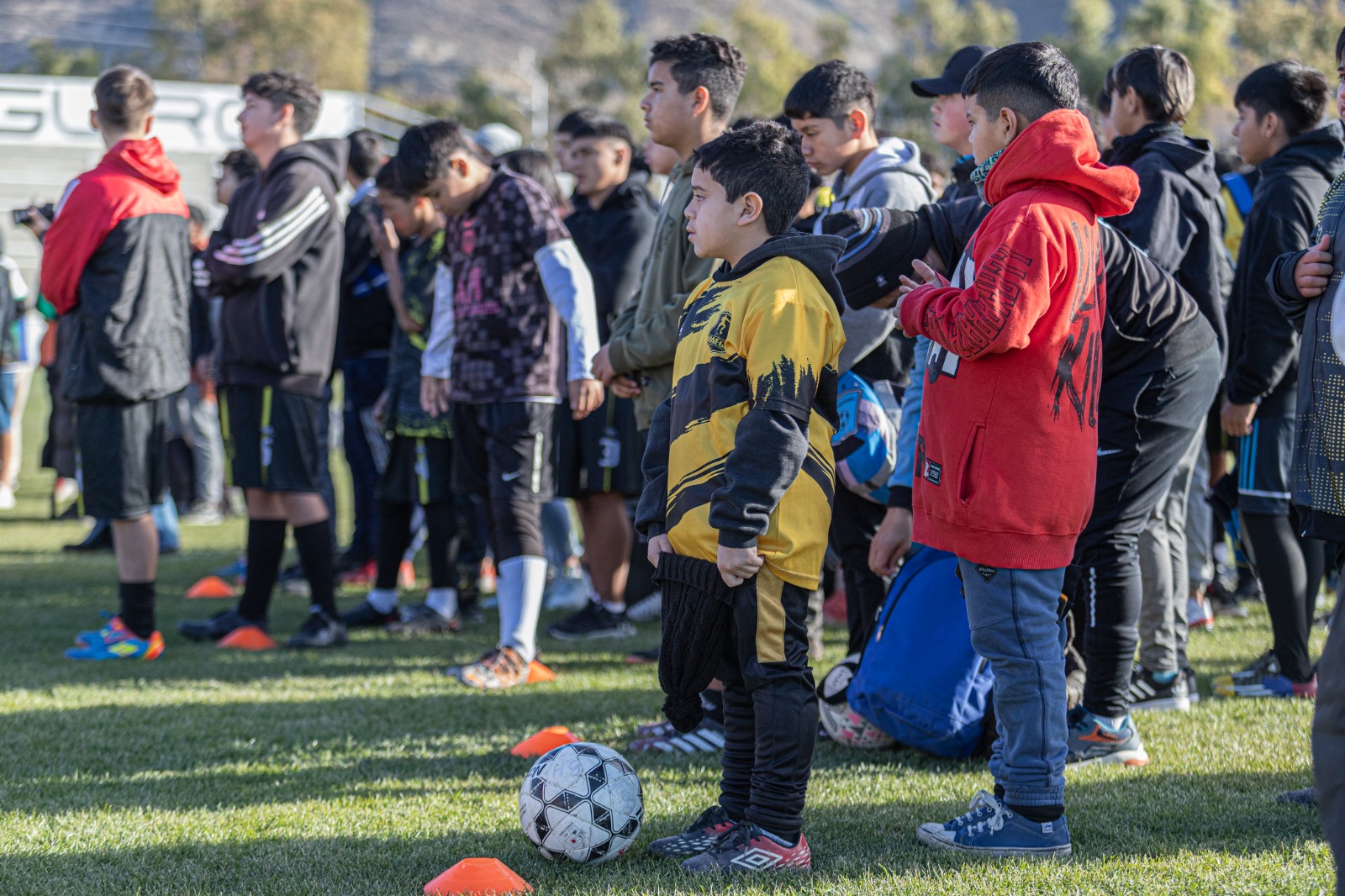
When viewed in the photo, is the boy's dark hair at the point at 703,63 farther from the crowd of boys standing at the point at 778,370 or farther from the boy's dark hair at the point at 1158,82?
the boy's dark hair at the point at 1158,82

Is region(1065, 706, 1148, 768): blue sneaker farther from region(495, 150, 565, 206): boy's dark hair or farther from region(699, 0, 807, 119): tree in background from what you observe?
region(699, 0, 807, 119): tree in background

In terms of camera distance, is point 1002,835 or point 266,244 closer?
point 1002,835

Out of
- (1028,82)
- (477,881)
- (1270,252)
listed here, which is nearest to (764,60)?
(1270,252)

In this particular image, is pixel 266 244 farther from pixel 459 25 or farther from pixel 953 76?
pixel 459 25

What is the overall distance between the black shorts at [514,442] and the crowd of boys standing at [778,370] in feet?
0.06

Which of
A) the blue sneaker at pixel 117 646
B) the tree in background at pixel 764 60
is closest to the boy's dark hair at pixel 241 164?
the blue sneaker at pixel 117 646

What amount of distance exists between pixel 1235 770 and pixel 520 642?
275 cm

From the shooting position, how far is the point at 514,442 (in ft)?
17.4

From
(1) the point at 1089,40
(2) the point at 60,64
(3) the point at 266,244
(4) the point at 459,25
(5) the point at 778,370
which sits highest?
(4) the point at 459,25

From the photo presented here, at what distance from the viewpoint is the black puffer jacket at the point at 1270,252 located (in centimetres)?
434

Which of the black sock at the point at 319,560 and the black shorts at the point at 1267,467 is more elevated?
the black shorts at the point at 1267,467

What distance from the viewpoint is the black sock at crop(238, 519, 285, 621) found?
6.14 meters

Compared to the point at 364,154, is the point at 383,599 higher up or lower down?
lower down

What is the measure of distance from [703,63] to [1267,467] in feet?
8.38
